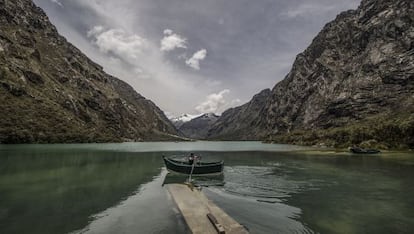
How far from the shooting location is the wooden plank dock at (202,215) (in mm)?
15625

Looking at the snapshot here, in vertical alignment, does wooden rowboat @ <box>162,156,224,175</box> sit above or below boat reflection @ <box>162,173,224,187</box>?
above

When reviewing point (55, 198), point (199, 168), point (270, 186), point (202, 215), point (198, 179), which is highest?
point (199, 168)

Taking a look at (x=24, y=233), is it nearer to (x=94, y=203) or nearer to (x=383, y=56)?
(x=94, y=203)

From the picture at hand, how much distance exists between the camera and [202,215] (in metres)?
18.7

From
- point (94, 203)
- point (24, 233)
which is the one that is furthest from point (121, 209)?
point (24, 233)

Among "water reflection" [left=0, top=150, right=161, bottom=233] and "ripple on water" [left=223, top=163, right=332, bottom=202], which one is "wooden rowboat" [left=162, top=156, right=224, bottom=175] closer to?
"ripple on water" [left=223, top=163, right=332, bottom=202]

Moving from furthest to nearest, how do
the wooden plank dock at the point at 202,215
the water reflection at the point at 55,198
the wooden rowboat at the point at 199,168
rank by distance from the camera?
the wooden rowboat at the point at 199,168, the water reflection at the point at 55,198, the wooden plank dock at the point at 202,215

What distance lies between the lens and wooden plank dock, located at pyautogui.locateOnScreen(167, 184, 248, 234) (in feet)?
51.3

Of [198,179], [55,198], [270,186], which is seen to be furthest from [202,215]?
[198,179]

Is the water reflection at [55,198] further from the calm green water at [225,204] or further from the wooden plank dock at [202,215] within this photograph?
the wooden plank dock at [202,215]

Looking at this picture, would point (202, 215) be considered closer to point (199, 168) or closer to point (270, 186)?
point (270, 186)

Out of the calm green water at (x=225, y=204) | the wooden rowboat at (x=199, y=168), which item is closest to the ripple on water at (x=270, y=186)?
the calm green water at (x=225, y=204)

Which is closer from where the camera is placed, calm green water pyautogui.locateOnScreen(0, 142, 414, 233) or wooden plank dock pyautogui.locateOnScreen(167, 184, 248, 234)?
wooden plank dock pyautogui.locateOnScreen(167, 184, 248, 234)

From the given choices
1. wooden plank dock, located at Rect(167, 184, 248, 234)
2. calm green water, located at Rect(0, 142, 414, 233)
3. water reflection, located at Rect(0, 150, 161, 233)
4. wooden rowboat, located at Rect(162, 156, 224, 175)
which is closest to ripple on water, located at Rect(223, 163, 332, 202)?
calm green water, located at Rect(0, 142, 414, 233)
